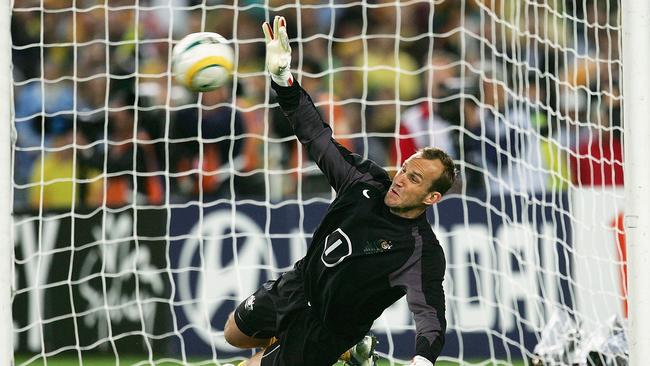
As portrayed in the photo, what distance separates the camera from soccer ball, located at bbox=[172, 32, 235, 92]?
5.48m

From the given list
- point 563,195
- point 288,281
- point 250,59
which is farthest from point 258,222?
point 288,281

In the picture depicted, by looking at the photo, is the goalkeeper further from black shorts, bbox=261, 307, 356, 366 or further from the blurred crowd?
the blurred crowd

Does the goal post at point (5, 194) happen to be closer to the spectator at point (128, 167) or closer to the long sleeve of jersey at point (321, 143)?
the long sleeve of jersey at point (321, 143)

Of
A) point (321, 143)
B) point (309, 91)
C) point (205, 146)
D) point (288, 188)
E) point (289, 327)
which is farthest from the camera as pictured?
point (309, 91)

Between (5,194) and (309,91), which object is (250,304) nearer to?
(5,194)

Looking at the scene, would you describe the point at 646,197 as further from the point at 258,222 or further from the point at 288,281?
the point at 258,222

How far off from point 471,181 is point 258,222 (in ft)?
5.28

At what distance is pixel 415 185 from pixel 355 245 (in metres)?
0.39

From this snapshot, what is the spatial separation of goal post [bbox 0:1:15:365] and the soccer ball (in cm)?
81

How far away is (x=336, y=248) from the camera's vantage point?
5352 mm

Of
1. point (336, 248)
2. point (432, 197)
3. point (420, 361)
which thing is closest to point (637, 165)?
point (432, 197)

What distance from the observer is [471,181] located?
8867 mm

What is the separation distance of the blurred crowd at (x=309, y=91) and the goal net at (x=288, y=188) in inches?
0.7

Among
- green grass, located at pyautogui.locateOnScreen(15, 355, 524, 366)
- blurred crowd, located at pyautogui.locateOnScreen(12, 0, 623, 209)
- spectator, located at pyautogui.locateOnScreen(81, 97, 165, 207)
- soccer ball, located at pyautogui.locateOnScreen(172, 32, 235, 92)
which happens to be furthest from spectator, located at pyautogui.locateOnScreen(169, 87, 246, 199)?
soccer ball, located at pyautogui.locateOnScreen(172, 32, 235, 92)
